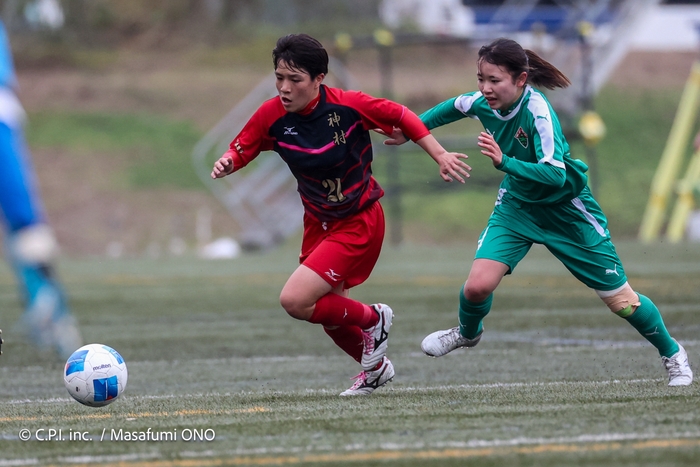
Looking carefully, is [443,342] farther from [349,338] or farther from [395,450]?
[395,450]

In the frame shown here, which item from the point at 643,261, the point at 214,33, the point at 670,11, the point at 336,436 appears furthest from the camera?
the point at 214,33

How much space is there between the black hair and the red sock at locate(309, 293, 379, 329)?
112cm

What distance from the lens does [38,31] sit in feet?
123

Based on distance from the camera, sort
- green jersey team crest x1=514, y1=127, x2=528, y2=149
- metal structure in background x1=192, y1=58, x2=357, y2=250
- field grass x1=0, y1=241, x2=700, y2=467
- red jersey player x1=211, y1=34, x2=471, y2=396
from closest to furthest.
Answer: field grass x1=0, y1=241, x2=700, y2=467
red jersey player x1=211, y1=34, x2=471, y2=396
green jersey team crest x1=514, y1=127, x2=528, y2=149
metal structure in background x1=192, y1=58, x2=357, y2=250

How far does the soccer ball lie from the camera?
16.9 ft

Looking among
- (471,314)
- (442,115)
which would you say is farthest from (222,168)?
(471,314)

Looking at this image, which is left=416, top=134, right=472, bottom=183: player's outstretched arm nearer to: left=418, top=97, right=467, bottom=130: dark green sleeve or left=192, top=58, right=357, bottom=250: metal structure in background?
left=418, top=97, right=467, bottom=130: dark green sleeve

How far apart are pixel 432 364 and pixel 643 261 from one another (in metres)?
8.86

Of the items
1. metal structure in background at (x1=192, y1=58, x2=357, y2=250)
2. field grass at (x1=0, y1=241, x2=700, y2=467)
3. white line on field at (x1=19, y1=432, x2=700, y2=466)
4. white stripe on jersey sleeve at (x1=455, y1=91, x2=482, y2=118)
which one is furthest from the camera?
metal structure in background at (x1=192, y1=58, x2=357, y2=250)

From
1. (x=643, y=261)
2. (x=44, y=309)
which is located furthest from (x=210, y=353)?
(x=643, y=261)

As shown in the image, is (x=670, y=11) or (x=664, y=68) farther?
(x=664, y=68)

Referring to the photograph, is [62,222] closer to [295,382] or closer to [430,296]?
[430,296]

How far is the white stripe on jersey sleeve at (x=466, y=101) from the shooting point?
5832 millimetres

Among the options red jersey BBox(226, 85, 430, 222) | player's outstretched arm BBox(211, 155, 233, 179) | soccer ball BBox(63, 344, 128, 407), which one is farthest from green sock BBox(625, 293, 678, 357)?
soccer ball BBox(63, 344, 128, 407)
